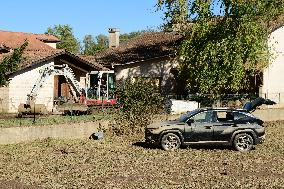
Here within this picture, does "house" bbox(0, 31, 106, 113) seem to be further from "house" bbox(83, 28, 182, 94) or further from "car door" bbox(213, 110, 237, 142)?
"car door" bbox(213, 110, 237, 142)

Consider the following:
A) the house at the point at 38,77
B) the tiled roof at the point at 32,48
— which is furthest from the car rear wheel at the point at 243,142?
the house at the point at 38,77

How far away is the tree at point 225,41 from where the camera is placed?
87.0 ft

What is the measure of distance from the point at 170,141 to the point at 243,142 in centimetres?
274

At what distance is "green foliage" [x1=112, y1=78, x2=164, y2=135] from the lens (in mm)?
21359

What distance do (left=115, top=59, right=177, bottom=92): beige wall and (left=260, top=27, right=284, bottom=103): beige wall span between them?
22.9 feet

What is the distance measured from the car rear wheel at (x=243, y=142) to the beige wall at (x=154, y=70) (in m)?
17.7

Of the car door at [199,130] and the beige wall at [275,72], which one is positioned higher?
the beige wall at [275,72]

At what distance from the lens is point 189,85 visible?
98.3 ft

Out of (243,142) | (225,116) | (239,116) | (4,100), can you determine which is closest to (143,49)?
(4,100)

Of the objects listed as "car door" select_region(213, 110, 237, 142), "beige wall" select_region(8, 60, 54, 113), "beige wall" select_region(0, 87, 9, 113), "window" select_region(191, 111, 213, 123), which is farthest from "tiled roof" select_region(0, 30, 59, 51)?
"car door" select_region(213, 110, 237, 142)

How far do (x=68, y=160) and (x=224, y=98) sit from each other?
15060mm

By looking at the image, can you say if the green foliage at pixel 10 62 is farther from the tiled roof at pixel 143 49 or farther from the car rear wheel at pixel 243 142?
the tiled roof at pixel 143 49

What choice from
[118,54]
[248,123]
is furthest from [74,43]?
[248,123]

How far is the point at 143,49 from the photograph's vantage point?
3859 centimetres
